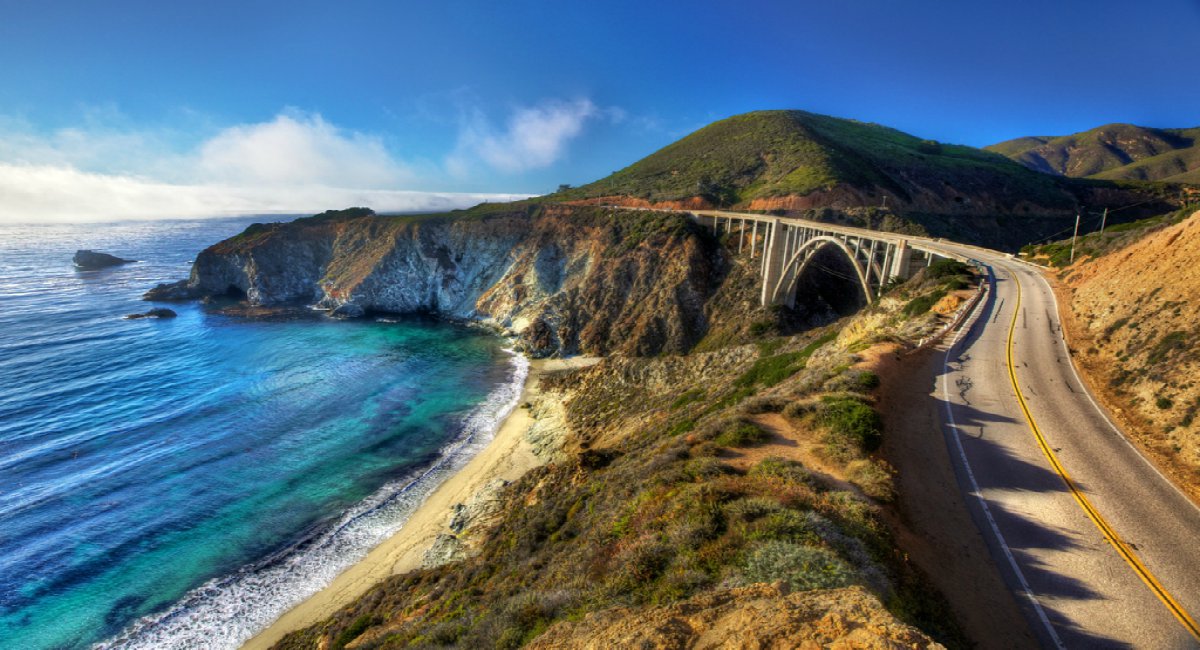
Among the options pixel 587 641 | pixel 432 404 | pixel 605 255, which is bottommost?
pixel 432 404

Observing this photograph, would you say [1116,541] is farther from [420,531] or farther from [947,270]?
[420,531]

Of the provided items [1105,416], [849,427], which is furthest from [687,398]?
[1105,416]

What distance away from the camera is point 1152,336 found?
57.3ft

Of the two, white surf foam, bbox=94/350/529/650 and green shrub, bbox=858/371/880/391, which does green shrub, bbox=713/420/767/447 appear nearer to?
green shrub, bbox=858/371/880/391

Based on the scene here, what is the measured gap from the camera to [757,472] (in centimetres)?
1192

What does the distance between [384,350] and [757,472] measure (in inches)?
2050

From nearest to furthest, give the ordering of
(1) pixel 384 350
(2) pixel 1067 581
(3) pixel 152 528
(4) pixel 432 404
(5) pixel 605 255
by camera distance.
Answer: (2) pixel 1067 581
(3) pixel 152 528
(4) pixel 432 404
(1) pixel 384 350
(5) pixel 605 255

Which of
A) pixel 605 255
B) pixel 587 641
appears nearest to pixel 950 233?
pixel 605 255

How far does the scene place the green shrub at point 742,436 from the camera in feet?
47.4

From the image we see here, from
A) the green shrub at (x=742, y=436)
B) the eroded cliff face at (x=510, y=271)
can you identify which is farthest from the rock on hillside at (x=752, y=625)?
the eroded cliff face at (x=510, y=271)

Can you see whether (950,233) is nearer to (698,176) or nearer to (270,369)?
(698,176)

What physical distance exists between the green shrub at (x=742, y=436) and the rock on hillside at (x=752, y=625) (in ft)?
24.7

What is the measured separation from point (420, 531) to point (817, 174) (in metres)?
72.1

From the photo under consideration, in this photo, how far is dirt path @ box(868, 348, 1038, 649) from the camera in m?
7.71
